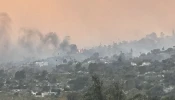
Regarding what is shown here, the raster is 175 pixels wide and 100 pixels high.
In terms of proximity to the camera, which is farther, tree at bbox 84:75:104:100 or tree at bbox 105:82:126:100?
tree at bbox 84:75:104:100

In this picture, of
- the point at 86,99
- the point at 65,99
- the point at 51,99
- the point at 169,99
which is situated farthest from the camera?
the point at 51,99

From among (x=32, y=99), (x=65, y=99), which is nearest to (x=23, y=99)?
(x=32, y=99)

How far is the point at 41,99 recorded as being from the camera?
195000 mm

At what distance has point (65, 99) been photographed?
18212 centimetres

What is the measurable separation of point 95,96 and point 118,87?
18.3 ft

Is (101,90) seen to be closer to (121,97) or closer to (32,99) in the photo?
(121,97)

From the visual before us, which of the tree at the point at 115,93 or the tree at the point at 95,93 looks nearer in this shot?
the tree at the point at 115,93

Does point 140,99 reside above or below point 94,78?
below

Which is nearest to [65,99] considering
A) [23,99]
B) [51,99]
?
[51,99]

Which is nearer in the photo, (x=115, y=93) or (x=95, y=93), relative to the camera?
(x=115, y=93)

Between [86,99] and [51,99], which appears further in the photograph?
[51,99]

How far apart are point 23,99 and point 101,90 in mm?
124813

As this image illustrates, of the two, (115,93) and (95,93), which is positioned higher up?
(95,93)

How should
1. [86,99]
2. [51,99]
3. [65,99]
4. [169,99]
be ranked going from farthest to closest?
[51,99], [65,99], [169,99], [86,99]
